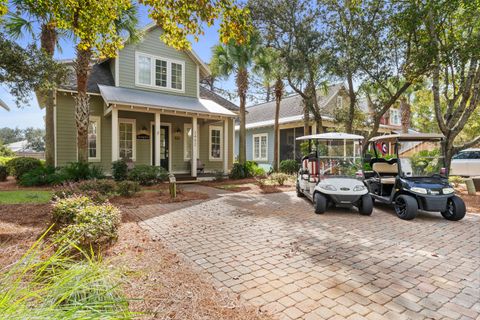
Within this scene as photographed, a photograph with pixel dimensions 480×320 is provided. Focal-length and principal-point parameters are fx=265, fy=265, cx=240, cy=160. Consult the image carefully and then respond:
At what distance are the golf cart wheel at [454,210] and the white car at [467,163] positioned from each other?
39.9ft

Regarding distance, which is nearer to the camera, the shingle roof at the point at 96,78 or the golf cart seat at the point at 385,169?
the golf cart seat at the point at 385,169

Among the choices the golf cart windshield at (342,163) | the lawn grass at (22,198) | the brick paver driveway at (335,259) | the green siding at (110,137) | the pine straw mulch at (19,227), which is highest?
the green siding at (110,137)

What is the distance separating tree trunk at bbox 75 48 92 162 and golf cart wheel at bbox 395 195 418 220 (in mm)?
10918

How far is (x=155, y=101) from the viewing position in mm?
A: 12453

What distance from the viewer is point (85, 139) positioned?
34.6ft

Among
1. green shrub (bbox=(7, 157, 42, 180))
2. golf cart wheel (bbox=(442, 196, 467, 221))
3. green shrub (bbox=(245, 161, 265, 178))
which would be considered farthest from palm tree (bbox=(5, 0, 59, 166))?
golf cart wheel (bbox=(442, 196, 467, 221))

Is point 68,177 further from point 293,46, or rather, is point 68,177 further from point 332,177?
point 293,46

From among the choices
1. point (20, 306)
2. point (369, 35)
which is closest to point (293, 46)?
point (369, 35)

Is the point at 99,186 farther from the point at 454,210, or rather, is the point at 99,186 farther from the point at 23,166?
the point at 454,210

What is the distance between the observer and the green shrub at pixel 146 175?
11039 millimetres

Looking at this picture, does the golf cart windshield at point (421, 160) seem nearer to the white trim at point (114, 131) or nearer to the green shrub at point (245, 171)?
the green shrub at point (245, 171)

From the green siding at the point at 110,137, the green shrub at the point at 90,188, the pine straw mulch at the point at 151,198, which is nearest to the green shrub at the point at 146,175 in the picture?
the pine straw mulch at the point at 151,198

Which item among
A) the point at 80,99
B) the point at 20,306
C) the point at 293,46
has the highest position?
the point at 293,46

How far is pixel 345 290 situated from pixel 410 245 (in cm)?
234
